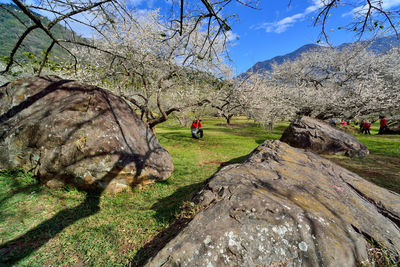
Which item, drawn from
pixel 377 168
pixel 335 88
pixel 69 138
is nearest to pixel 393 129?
pixel 335 88

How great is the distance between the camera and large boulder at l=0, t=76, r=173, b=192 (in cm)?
402

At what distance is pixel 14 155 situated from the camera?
4.16m

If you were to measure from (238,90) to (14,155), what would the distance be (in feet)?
29.2

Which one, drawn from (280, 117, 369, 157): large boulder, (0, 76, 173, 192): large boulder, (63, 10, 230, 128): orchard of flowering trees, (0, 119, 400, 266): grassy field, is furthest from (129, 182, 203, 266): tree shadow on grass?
(280, 117, 369, 157): large boulder

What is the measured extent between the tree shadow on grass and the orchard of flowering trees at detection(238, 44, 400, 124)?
7.29 meters

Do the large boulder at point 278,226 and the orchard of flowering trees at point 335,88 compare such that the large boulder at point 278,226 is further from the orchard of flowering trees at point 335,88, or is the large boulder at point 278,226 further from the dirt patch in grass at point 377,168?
the orchard of flowering trees at point 335,88

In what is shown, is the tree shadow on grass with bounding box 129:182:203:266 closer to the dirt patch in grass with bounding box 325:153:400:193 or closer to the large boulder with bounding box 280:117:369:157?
the dirt patch in grass with bounding box 325:153:400:193

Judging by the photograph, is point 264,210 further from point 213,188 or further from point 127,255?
point 127,255

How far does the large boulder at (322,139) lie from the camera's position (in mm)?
8898

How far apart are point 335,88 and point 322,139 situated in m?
11.3

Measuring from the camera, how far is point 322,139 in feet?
30.8

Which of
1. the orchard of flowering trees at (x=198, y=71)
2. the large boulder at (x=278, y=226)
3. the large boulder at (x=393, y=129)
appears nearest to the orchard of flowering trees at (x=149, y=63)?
the orchard of flowering trees at (x=198, y=71)

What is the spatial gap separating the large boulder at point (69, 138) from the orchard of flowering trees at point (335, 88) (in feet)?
24.5

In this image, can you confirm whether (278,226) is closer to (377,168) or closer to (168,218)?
(168,218)
